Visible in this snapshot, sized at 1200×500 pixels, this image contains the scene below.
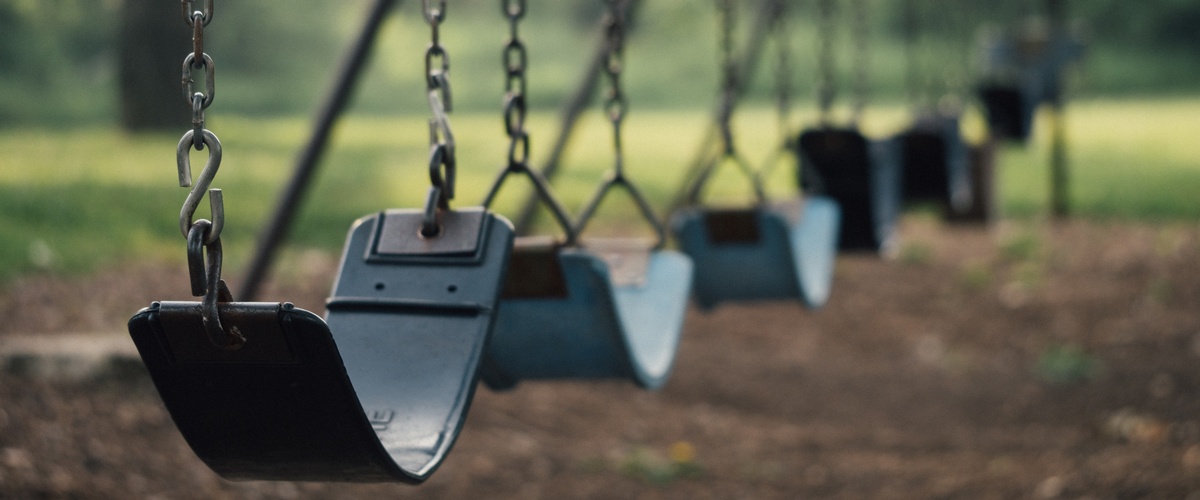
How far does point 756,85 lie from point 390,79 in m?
6.51

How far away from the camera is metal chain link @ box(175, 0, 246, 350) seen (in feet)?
3.86

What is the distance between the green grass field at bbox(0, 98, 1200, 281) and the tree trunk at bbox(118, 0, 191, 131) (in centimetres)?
35

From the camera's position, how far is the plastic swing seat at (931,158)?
5.23 meters

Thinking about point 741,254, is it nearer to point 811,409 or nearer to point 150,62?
point 811,409

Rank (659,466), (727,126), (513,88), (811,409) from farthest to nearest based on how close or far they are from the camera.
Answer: (811,409)
(659,466)
(727,126)
(513,88)

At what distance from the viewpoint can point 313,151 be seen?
10.9 ft

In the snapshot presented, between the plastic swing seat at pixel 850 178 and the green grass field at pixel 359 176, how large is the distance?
345 cm

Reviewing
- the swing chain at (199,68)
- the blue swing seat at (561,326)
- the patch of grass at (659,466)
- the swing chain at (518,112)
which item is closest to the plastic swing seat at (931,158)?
the patch of grass at (659,466)

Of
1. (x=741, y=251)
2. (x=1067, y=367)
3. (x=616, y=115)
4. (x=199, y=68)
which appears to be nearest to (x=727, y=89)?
(x=741, y=251)

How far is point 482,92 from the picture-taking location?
19.8m

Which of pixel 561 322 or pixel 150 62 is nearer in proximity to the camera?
pixel 561 322

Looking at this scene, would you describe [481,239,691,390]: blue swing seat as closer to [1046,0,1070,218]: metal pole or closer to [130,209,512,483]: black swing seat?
[130,209,512,483]: black swing seat

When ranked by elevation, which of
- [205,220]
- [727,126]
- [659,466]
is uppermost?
[205,220]

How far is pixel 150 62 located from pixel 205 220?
1052cm
